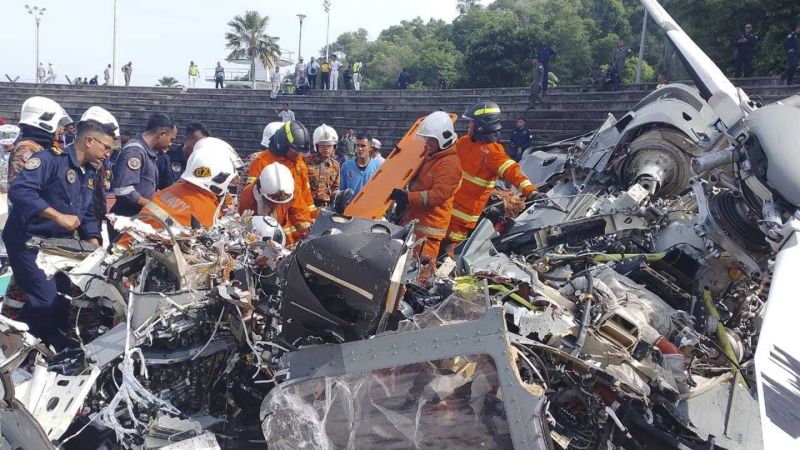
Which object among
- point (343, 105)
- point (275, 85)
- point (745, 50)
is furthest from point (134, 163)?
point (275, 85)

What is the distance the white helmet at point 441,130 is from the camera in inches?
214

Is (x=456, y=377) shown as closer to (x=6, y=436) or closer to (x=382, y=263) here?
(x=382, y=263)

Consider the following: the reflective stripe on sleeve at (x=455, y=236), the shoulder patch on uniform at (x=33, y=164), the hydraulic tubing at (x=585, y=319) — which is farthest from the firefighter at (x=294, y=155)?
the hydraulic tubing at (x=585, y=319)

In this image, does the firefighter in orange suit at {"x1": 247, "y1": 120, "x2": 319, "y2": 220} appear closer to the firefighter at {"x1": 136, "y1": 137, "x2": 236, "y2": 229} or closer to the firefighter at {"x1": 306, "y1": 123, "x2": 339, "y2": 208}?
the firefighter at {"x1": 136, "y1": 137, "x2": 236, "y2": 229}

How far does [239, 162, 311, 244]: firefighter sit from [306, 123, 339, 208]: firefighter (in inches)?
→ 73.2

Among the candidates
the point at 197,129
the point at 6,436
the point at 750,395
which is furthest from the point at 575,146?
the point at 6,436

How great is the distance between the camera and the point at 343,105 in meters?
22.1

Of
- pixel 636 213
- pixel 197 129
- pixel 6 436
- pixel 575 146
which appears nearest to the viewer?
pixel 6 436

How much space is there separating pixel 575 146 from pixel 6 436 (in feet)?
21.8

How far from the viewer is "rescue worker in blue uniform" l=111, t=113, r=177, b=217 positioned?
536 centimetres

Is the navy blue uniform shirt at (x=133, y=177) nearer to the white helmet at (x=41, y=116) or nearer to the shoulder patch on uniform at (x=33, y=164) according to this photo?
the white helmet at (x=41, y=116)

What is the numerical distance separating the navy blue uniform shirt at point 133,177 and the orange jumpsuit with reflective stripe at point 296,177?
83cm

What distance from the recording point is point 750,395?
3266 mm

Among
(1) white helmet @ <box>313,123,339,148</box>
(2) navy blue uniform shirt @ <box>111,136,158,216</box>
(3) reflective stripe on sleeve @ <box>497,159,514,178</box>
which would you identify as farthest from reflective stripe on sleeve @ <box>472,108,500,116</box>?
(2) navy blue uniform shirt @ <box>111,136,158,216</box>
